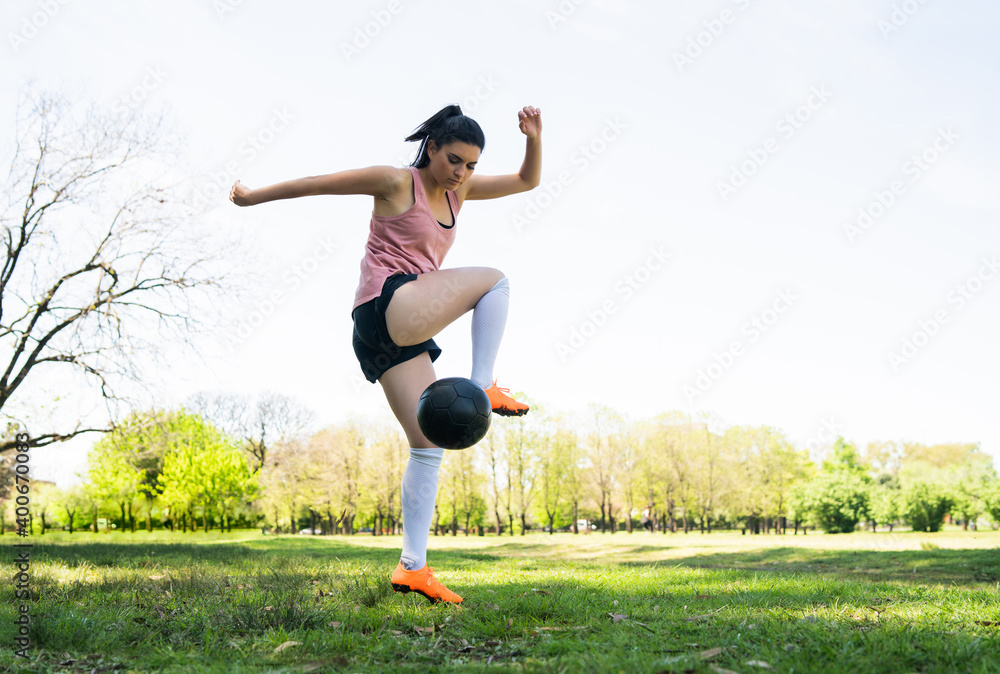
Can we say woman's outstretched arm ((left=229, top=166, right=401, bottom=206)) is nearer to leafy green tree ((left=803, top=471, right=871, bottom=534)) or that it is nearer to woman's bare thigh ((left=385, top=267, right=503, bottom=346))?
woman's bare thigh ((left=385, top=267, right=503, bottom=346))

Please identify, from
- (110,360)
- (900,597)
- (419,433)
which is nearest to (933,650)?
(900,597)

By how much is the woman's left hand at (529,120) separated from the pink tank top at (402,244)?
0.91 metres

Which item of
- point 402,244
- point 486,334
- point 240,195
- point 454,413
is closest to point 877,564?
point 486,334

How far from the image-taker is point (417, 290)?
360cm

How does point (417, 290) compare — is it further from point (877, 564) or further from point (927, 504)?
point (927, 504)

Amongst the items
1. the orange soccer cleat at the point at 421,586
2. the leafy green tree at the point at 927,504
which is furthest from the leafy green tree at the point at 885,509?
the orange soccer cleat at the point at 421,586

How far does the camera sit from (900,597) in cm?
402

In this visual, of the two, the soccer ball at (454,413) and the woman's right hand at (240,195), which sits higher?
the woman's right hand at (240,195)

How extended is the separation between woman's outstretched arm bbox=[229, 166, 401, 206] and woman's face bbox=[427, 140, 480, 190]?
0.95 ft

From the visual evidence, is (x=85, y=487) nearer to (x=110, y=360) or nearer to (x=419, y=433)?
(x=110, y=360)

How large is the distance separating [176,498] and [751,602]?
139 feet

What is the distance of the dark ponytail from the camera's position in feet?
12.7

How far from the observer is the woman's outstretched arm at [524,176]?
438cm

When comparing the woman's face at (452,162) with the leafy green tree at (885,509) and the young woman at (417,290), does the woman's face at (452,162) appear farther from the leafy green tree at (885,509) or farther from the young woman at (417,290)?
the leafy green tree at (885,509)
